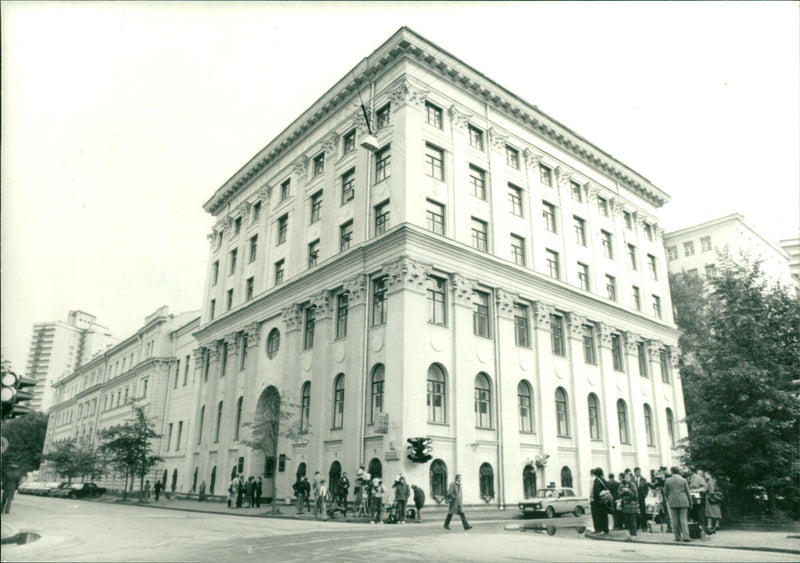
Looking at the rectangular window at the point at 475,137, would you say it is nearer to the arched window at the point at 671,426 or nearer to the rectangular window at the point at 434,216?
the rectangular window at the point at 434,216

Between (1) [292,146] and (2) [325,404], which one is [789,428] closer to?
(2) [325,404]

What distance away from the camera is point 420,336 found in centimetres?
2817

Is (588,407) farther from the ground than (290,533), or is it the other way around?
(588,407)

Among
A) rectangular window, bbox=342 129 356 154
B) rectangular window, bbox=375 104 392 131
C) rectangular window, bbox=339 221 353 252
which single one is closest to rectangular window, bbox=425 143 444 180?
rectangular window, bbox=375 104 392 131

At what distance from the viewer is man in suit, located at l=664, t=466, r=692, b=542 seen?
48.5 ft

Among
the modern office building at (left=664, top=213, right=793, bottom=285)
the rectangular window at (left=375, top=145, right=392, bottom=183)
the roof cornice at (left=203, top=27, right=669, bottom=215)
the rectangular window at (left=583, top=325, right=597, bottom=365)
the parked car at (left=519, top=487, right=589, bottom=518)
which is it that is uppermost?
the modern office building at (left=664, top=213, right=793, bottom=285)

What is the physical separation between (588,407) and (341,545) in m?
26.6

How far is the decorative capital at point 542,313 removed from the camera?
34.8 m

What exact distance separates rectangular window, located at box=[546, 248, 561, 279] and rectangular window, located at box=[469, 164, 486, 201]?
21.7ft

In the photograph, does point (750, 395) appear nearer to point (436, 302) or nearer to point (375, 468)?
point (436, 302)

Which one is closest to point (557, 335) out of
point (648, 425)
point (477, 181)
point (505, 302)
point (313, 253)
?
point (505, 302)

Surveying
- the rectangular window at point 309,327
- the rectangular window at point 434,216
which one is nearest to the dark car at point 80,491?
the rectangular window at point 309,327

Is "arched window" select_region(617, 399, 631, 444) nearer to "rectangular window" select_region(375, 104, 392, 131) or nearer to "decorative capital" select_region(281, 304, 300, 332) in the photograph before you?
"decorative capital" select_region(281, 304, 300, 332)

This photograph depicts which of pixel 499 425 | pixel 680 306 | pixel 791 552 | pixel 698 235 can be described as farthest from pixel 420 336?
pixel 698 235
